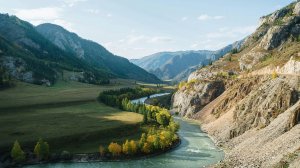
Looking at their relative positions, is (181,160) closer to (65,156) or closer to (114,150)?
(114,150)

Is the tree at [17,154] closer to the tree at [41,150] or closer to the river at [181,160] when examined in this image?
the tree at [41,150]

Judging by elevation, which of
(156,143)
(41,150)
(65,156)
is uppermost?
(156,143)

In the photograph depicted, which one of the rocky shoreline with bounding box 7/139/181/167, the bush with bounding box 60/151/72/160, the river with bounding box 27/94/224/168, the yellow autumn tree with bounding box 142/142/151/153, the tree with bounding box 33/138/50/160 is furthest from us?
the yellow autumn tree with bounding box 142/142/151/153

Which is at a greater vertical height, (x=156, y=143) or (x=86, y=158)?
(x=156, y=143)

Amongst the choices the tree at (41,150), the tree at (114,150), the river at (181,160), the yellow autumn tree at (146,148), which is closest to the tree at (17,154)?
the tree at (41,150)

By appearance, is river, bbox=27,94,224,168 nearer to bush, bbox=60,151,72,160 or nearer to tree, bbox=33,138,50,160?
bush, bbox=60,151,72,160

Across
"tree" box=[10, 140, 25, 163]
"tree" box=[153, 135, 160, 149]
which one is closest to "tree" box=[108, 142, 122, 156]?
"tree" box=[153, 135, 160, 149]

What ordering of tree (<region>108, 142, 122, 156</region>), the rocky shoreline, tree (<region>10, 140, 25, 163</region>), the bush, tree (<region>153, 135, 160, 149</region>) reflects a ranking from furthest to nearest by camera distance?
1. tree (<region>153, 135, 160, 149</region>)
2. tree (<region>108, 142, 122, 156</region>)
3. the bush
4. the rocky shoreline
5. tree (<region>10, 140, 25, 163</region>)

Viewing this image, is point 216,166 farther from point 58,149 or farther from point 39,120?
point 39,120

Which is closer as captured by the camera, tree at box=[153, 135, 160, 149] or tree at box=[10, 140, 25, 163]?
tree at box=[10, 140, 25, 163]

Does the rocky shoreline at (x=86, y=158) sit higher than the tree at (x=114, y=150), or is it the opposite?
the tree at (x=114, y=150)

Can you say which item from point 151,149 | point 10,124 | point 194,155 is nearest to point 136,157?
point 151,149

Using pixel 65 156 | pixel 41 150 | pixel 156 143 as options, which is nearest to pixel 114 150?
pixel 156 143

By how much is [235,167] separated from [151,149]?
39.9 metres
